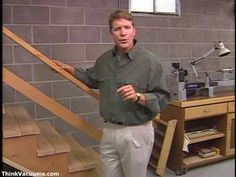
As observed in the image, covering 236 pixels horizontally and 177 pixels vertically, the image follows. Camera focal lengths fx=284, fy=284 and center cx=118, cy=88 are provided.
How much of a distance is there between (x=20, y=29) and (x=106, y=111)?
1.35 meters

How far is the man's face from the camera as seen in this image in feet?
5.71

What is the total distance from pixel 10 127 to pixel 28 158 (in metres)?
0.25

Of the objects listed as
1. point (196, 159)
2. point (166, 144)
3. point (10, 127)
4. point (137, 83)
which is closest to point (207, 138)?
point (196, 159)

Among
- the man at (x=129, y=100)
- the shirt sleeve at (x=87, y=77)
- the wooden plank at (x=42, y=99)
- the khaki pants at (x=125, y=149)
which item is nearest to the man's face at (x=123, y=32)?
the man at (x=129, y=100)

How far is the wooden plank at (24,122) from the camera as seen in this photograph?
1.86m

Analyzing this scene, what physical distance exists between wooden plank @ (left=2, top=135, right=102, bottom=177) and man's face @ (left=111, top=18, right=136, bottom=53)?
2.76ft

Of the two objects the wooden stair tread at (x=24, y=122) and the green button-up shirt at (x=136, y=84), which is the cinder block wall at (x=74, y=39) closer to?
the wooden stair tread at (x=24, y=122)

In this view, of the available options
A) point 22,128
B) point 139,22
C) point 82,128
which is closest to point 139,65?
point 82,128

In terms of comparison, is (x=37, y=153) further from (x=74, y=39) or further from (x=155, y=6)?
(x=155, y=6)

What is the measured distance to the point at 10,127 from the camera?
193 cm

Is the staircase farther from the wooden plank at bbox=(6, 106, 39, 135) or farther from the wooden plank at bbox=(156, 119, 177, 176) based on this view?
the wooden plank at bbox=(156, 119, 177, 176)

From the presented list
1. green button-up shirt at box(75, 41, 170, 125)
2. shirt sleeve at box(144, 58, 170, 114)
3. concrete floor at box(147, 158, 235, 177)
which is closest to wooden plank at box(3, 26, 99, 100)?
green button-up shirt at box(75, 41, 170, 125)

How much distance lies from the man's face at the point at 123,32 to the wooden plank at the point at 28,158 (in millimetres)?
841

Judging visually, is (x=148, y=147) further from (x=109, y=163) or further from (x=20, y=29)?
(x=20, y=29)
